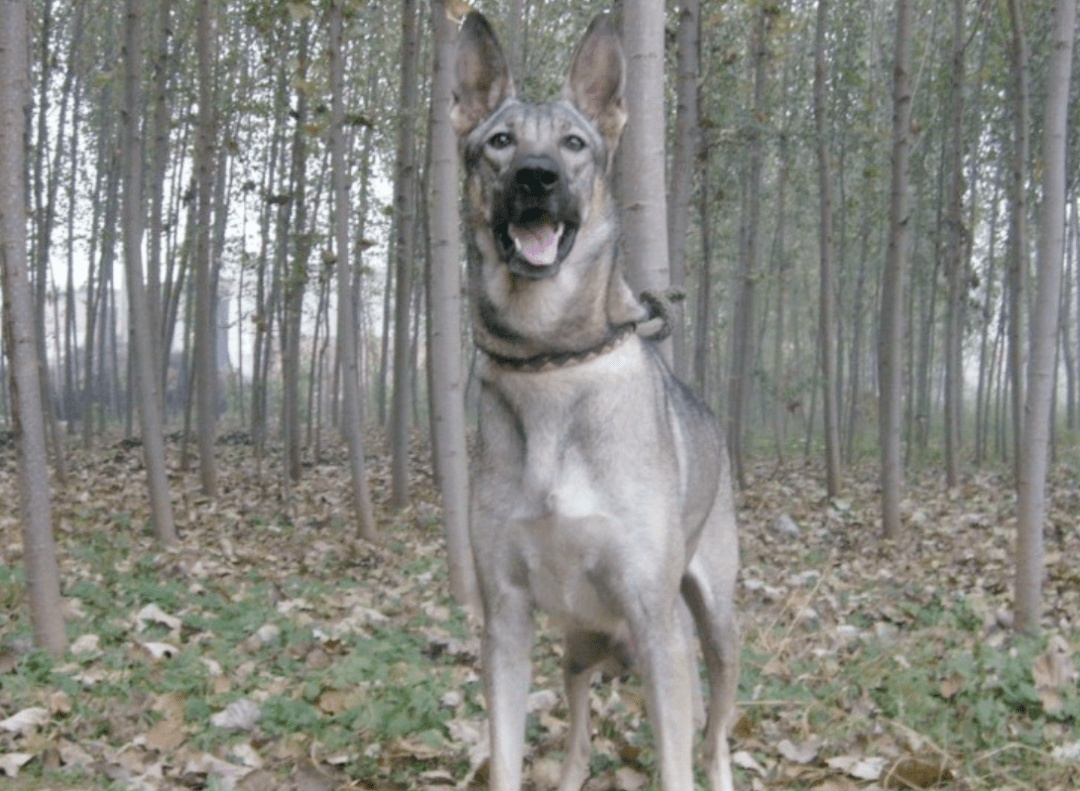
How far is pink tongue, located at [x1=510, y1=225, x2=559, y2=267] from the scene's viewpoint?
3.25m

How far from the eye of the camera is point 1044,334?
640 cm

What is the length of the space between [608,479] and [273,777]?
1.95 metres

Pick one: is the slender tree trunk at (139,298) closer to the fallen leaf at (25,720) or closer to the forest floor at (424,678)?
the forest floor at (424,678)

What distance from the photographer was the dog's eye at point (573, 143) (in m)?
3.30

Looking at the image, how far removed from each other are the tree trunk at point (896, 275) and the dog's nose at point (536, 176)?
7886 millimetres

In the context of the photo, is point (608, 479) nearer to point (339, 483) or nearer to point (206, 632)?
point (206, 632)

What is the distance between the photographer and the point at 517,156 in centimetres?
320

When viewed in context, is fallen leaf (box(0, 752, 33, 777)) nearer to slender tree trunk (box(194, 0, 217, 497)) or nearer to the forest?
the forest

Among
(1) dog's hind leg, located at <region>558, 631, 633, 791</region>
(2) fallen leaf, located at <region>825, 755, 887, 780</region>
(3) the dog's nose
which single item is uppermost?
(3) the dog's nose

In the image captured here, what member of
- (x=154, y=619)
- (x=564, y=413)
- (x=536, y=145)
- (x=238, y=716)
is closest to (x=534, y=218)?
(x=536, y=145)

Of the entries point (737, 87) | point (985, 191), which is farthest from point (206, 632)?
point (985, 191)

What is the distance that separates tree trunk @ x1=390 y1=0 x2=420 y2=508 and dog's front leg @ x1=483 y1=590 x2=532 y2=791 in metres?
7.82

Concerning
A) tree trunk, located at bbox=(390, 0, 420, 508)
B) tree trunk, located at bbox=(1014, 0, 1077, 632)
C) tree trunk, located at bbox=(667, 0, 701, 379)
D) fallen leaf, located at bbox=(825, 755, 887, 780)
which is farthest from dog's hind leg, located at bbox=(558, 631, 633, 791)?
tree trunk, located at bbox=(390, 0, 420, 508)

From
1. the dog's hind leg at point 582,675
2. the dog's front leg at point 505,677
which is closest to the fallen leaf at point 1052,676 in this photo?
the dog's hind leg at point 582,675
